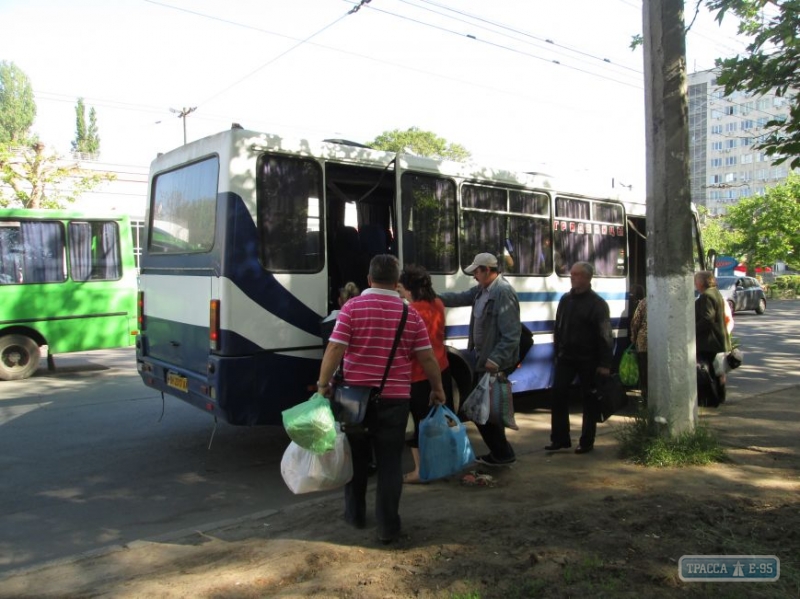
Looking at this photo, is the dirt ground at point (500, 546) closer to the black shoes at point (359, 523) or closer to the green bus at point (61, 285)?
the black shoes at point (359, 523)

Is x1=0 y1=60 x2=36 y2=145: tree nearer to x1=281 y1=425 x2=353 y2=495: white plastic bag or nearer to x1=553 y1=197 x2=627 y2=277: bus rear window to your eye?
x1=553 y1=197 x2=627 y2=277: bus rear window

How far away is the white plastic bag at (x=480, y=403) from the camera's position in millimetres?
5578

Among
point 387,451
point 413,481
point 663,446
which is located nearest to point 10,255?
point 413,481

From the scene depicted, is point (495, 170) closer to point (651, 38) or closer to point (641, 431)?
point (651, 38)

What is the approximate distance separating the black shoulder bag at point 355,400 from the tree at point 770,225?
37623 mm

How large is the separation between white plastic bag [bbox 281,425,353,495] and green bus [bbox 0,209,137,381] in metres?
9.29

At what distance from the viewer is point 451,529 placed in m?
4.47

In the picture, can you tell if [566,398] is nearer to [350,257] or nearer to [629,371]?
[629,371]

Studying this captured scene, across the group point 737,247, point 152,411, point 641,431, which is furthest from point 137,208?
point 737,247

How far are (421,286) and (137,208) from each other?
31.3 m

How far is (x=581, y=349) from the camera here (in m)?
6.32

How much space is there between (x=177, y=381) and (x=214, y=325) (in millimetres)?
1085

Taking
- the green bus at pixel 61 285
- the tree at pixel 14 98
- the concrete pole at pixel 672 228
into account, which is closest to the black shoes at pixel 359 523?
the concrete pole at pixel 672 228

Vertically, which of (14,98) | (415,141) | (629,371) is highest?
(14,98)
